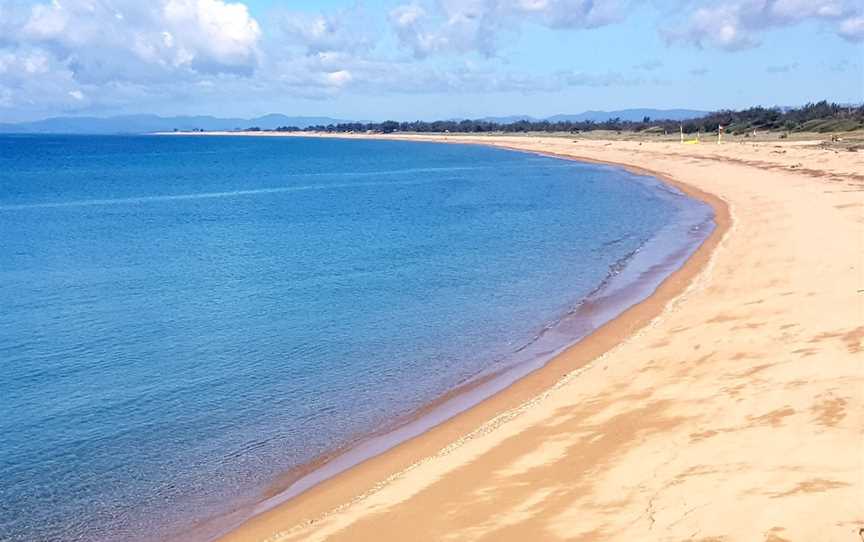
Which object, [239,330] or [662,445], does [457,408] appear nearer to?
[662,445]

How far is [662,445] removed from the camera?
11.2 m

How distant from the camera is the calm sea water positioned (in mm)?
13070

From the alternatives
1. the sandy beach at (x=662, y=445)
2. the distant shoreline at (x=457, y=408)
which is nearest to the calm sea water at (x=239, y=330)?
the distant shoreline at (x=457, y=408)

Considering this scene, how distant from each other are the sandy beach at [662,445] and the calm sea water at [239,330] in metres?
2.11

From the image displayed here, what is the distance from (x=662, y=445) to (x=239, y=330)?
529 inches

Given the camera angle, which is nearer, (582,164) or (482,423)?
(482,423)

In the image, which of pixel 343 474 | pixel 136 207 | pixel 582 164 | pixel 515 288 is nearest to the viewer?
pixel 343 474

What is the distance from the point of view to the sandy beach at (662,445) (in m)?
8.84

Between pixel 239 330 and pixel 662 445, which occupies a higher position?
pixel 662 445

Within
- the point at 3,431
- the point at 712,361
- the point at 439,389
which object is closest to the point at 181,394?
the point at 3,431

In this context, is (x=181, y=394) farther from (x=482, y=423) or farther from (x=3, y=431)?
(x=482, y=423)

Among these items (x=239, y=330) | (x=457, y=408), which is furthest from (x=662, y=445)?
(x=239, y=330)

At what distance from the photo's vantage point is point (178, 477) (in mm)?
12883

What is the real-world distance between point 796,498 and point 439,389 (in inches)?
352
